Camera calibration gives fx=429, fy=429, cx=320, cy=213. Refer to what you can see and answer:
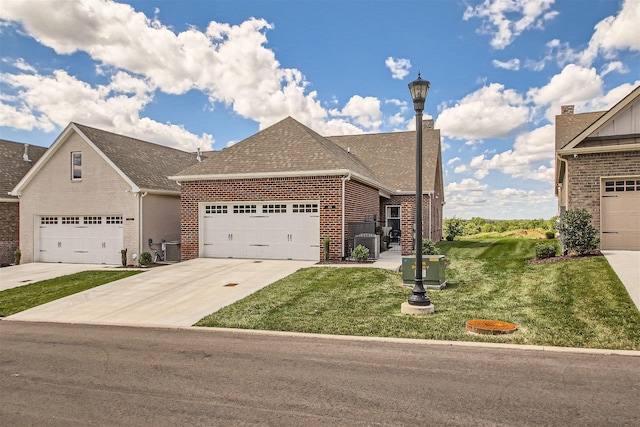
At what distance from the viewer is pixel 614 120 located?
51.2ft

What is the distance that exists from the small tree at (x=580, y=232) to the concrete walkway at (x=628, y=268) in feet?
1.97

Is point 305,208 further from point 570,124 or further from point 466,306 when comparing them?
point 570,124

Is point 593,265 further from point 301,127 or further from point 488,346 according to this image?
point 301,127

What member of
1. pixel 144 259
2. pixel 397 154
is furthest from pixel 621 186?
pixel 144 259

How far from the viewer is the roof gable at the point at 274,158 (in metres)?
17.6

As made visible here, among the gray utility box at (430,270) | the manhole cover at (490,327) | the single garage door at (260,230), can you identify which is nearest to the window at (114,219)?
the single garage door at (260,230)

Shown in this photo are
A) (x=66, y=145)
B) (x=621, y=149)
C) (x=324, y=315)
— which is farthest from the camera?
(x=66, y=145)

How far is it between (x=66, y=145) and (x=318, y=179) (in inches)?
497

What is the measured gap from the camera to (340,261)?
1673 centimetres

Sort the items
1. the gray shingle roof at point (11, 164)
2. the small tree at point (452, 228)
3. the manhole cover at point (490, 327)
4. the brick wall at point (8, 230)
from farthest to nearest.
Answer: the small tree at point (452, 228) → the gray shingle roof at point (11, 164) → the brick wall at point (8, 230) → the manhole cover at point (490, 327)

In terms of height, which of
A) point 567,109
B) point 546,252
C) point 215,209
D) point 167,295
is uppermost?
point 567,109

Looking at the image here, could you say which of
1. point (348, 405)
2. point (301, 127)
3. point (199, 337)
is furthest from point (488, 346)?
point (301, 127)

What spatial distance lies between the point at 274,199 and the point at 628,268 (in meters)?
12.2

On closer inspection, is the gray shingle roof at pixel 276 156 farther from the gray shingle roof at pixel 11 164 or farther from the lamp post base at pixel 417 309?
the gray shingle roof at pixel 11 164
